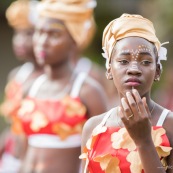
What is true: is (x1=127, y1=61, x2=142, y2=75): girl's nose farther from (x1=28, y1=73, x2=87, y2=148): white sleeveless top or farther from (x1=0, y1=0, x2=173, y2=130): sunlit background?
(x1=0, y1=0, x2=173, y2=130): sunlit background

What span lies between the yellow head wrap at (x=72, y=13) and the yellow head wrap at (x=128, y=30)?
2782 millimetres

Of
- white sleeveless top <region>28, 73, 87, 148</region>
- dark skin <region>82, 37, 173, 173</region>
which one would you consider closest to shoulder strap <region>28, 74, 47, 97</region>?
white sleeveless top <region>28, 73, 87, 148</region>

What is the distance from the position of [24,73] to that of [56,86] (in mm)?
2787

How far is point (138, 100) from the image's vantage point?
527 cm

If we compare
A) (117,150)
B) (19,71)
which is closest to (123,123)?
(117,150)

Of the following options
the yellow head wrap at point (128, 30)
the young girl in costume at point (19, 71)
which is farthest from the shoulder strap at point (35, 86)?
the yellow head wrap at point (128, 30)

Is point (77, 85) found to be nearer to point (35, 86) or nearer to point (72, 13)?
point (35, 86)

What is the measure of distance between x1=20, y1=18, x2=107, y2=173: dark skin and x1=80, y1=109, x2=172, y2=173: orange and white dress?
2269mm

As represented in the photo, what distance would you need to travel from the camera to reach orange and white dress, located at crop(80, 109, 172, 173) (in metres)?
5.65

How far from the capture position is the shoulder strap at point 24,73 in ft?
36.3

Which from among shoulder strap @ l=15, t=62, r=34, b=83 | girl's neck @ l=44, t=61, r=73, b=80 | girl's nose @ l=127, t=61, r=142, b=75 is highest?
shoulder strap @ l=15, t=62, r=34, b=83

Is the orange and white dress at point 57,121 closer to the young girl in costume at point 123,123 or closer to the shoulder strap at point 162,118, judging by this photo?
the young girl in costume at point 123,123

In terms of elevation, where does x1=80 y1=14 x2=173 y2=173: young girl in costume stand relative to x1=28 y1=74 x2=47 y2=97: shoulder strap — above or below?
below

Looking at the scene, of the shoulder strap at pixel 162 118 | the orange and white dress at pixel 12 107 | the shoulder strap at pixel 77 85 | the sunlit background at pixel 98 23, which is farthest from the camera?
the sunlit background at pixel 98 23
